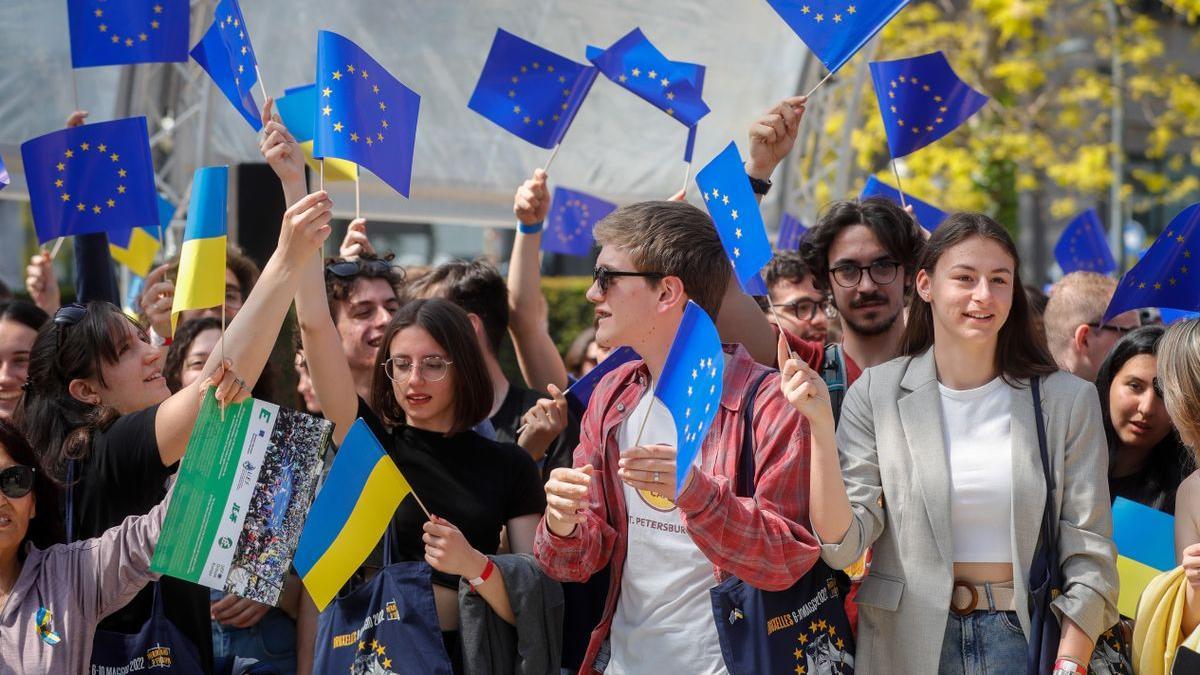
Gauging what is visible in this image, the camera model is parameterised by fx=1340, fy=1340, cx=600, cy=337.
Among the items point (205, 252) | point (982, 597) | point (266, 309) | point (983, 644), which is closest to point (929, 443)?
point (982, 597)

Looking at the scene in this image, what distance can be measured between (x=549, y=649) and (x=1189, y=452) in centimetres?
182

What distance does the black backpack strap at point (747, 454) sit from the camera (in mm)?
3100

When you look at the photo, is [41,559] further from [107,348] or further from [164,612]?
[107,348]

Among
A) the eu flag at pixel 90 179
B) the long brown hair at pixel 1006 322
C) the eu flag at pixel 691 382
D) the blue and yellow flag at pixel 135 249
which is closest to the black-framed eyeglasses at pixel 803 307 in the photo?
the long brown hair at pixel 1006 322

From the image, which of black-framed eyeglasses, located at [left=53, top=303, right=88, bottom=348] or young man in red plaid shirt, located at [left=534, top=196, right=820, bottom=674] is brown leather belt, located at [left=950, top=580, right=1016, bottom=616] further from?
black-framed eyeglasses, located at [left=53, top=303, right=88, bottom=348]

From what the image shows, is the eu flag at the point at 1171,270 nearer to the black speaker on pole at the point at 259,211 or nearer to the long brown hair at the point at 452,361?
the long brown hair at the point at 452,361

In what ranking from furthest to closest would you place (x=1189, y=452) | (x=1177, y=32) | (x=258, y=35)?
(x=1177, y=32)
(x=258, y=35)
(x=1189, y=452)

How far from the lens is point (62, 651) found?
10.3 feet

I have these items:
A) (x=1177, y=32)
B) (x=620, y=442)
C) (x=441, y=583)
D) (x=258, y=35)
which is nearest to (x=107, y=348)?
(x=441, y=583)

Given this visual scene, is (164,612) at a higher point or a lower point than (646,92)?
lower

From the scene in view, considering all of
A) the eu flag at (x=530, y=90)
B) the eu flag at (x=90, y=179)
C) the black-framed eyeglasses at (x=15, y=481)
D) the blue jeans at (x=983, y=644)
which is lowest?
the blue jeans at (x=983, y=644)

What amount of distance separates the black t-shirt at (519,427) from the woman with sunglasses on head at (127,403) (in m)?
1.15

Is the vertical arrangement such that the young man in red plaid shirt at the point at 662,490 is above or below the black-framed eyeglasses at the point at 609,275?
below

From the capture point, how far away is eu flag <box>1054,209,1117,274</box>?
6.79 m
